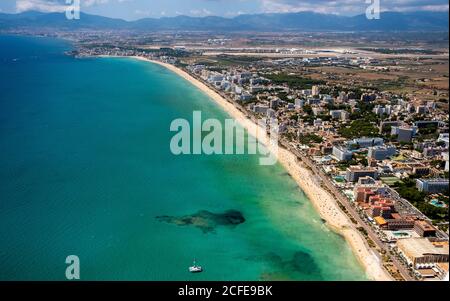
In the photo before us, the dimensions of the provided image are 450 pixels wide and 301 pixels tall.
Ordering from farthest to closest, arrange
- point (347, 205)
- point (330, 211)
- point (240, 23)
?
point (240, 23) < point (347, 205) < point (330, 211)

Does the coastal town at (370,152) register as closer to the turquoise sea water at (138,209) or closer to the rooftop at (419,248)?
the rooftop at (419,248)

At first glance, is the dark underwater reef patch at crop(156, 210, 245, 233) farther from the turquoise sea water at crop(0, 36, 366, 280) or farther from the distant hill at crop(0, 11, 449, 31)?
the distant hill at crop(0, 11, 449, 31)

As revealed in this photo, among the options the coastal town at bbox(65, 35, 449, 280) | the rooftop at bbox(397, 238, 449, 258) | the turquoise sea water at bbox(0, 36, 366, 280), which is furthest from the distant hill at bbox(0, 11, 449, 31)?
the rooftop at bbox(397, 238, 449, 258)

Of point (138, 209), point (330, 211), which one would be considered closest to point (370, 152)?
point (330, 211)

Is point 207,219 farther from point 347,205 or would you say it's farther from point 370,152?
point 370,152

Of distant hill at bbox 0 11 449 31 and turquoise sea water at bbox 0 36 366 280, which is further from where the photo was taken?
distant hill at bbox 0 11 449 31
